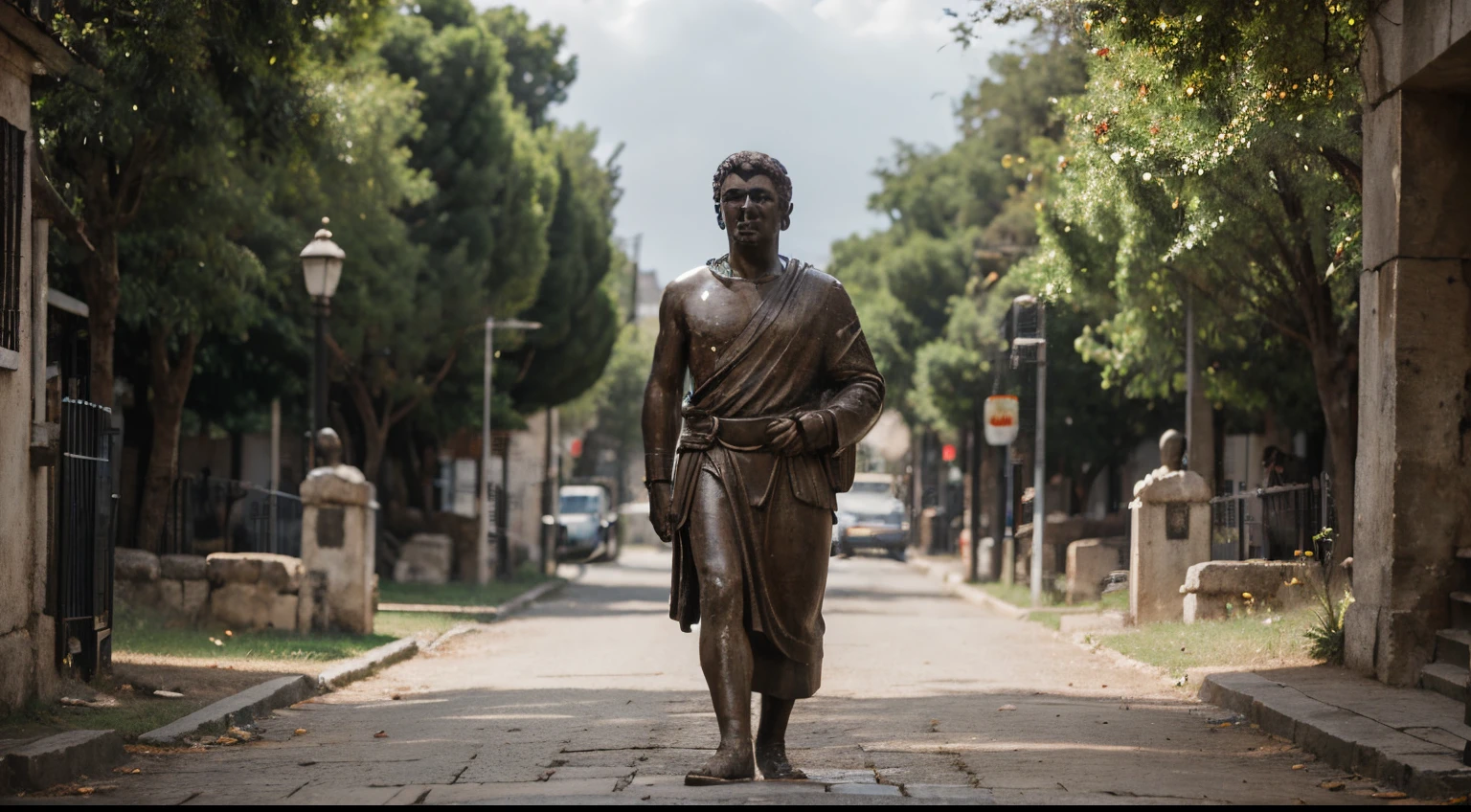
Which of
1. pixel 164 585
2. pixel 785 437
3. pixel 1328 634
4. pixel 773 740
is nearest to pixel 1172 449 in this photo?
pixel 1328 634

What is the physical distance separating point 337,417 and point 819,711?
24.9 meters

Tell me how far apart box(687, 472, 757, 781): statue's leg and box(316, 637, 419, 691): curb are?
22.4ft

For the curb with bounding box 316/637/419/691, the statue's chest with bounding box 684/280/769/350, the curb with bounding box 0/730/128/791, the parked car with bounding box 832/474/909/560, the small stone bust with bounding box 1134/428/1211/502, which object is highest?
the statue's chest with bounding box 684/280/769/350

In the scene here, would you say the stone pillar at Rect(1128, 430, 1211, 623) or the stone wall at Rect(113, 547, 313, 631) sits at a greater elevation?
the stone pillar at Rect(1128, 430, 1211, 623)

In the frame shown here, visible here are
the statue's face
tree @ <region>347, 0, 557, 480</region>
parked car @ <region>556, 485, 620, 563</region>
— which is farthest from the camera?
parked car @ <region>556, 485, 620, 563</region>

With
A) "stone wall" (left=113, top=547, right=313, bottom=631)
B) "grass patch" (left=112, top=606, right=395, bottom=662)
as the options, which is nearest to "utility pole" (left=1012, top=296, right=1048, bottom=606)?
"grass patch" (left=112, top=606, right=395, bottom=662)

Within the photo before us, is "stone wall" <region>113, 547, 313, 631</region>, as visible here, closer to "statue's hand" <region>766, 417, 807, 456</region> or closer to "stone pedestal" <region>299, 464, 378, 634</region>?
"stone pedestal" <region>299, 464, 378, 634</region>

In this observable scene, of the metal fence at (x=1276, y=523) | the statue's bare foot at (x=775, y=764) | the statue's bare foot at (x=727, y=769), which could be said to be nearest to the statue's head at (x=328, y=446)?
the metal fence at (x=1276, y=523)

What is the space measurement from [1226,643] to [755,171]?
8.02 metres

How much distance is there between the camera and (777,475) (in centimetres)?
717

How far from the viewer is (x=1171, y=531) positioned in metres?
17.8

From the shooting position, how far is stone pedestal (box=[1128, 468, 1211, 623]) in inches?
698

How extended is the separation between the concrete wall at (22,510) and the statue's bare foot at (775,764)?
4.30m

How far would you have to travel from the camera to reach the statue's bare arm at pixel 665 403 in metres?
7.28
